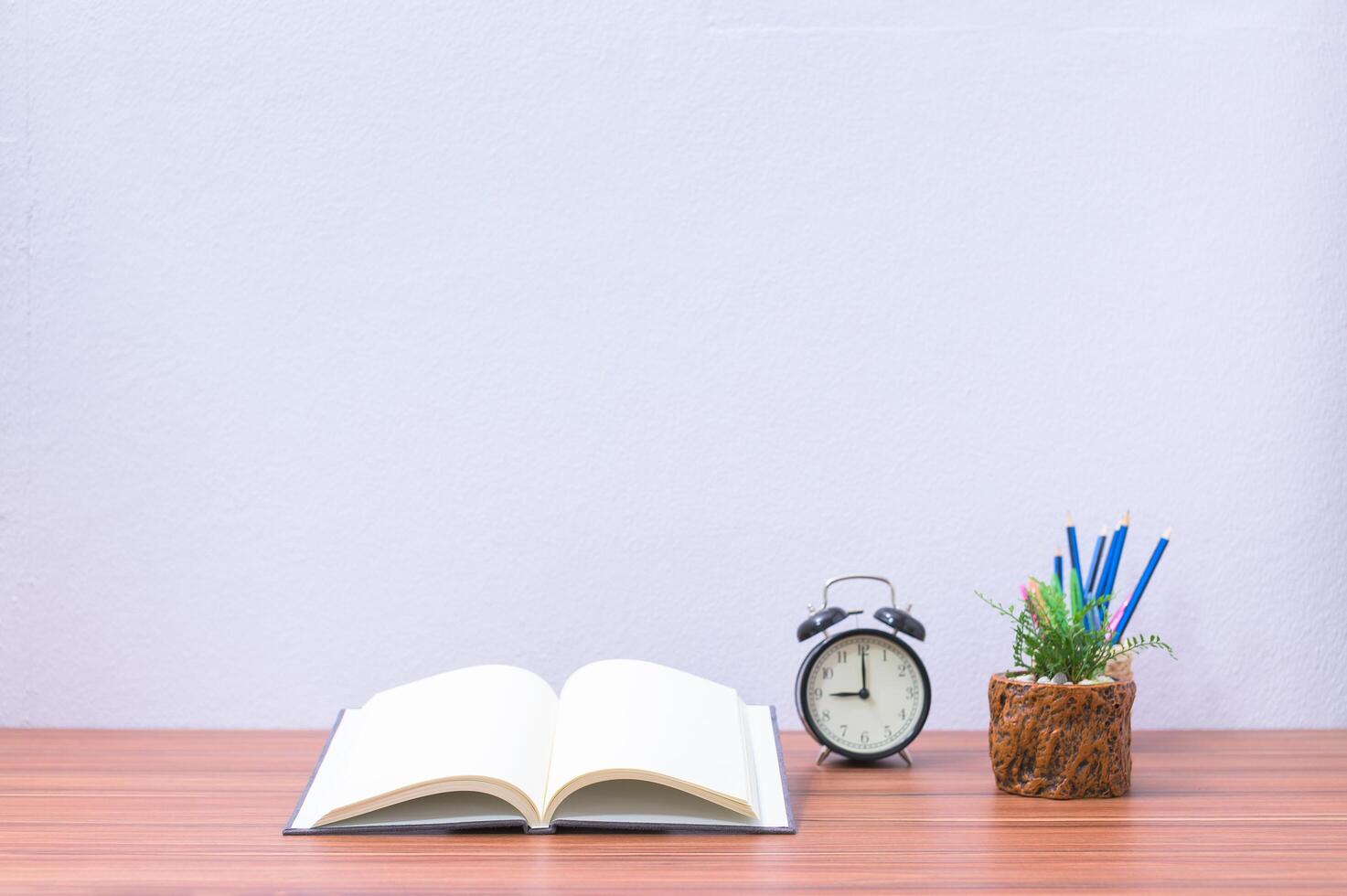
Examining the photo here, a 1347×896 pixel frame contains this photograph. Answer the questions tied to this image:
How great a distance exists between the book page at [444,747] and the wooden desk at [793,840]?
0.03 meters

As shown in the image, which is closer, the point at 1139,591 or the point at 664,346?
the point at 1139,591

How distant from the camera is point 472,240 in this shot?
118cm

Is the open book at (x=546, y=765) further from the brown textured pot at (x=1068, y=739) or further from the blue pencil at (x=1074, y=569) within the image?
the blue pencil at (x=1074, y=569)

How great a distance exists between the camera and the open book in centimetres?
77

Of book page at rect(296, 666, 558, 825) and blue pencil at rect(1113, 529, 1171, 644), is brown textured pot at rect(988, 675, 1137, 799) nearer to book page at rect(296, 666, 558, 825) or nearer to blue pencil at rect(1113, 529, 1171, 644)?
blue pencil at rect(1113, 529, 1171, 644)

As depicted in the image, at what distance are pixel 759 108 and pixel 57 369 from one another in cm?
77

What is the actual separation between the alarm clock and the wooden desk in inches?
1.0

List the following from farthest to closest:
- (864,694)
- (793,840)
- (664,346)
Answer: (664,346), (864,694), (793,840)

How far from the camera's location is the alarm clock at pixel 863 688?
3.29 ft

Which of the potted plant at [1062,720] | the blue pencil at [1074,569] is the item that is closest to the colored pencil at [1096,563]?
the blue pencil at [1074,569]

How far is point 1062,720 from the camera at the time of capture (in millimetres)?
872

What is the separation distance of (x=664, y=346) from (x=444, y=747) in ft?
1.68

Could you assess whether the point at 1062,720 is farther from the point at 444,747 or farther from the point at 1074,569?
the point at 444,747

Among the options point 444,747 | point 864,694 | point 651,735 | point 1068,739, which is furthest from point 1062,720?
point 444,747
